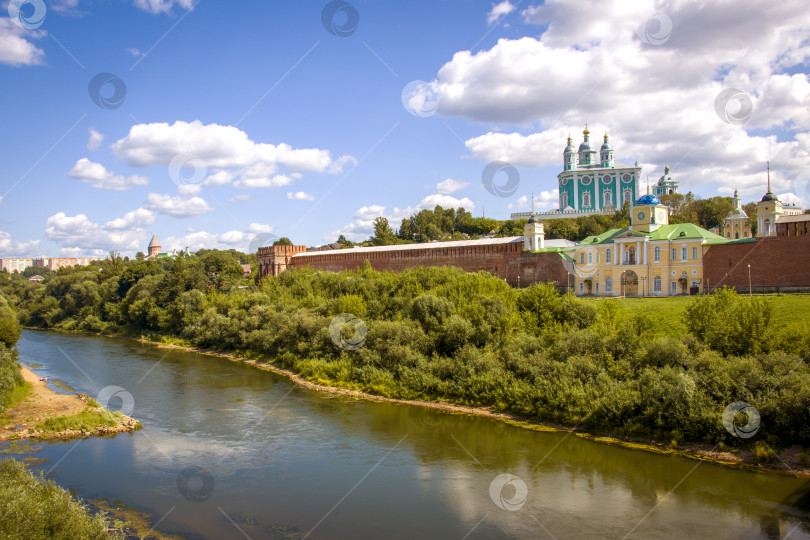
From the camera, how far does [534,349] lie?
16188mm

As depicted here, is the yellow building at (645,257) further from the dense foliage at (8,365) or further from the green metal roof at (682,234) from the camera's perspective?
the dense foliage at (8,365)

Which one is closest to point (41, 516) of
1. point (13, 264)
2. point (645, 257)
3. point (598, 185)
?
point (645, 257)

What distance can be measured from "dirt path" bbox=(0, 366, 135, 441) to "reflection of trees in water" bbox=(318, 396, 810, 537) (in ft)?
20.7

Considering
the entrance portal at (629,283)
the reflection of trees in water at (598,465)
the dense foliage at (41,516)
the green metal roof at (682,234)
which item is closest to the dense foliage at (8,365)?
the dense foliage at (41,516)

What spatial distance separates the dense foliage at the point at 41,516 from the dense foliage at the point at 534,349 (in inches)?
383

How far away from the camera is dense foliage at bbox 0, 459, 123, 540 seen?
6969 millimetres

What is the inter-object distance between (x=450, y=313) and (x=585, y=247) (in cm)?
1123

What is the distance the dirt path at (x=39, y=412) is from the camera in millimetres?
13328

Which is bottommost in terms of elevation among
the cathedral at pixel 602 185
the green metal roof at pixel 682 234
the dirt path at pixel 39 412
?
the dirt path at pixel 39 412

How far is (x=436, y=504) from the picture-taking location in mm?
9555

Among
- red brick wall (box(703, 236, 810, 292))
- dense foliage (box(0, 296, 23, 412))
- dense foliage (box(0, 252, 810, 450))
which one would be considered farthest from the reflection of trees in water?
red brick wall (box(703, 236, 810, 292))

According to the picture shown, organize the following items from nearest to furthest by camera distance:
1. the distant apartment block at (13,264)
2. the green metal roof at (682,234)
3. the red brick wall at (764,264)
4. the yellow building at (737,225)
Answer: the red brick wall at (764,264), the green metal roof at (682,234), the yellow building at (737,225), the distant apartment block at (13,264)

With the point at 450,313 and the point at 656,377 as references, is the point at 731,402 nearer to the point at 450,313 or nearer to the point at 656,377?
the point at 656,377

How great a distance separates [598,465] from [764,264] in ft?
51.8
